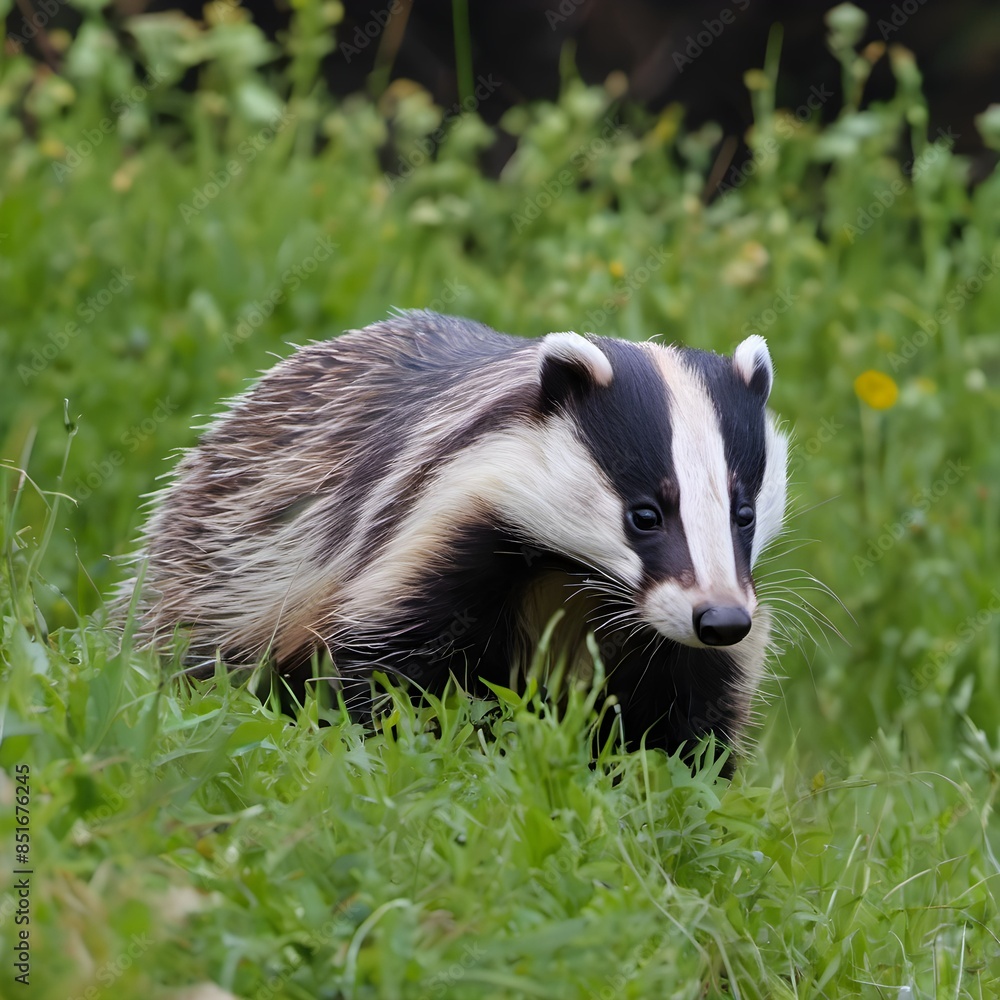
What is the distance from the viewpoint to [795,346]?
7.89 m

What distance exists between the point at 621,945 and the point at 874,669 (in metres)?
4.47

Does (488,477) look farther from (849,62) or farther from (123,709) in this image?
(849,62)
